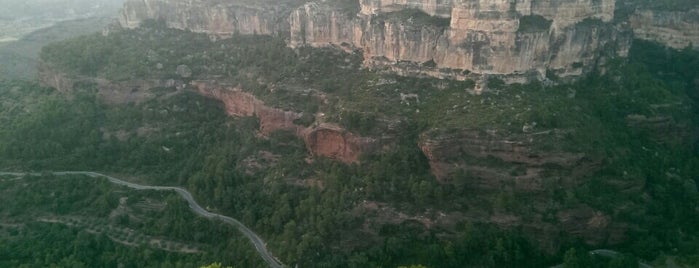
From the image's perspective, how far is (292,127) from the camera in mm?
Result: 54906

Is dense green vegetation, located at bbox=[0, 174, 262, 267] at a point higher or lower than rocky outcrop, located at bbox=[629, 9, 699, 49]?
lower

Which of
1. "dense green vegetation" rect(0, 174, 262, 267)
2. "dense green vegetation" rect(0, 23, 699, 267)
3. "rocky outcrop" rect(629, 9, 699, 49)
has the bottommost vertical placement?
"dense green vegetation" rect(0, 174, 262, 267)

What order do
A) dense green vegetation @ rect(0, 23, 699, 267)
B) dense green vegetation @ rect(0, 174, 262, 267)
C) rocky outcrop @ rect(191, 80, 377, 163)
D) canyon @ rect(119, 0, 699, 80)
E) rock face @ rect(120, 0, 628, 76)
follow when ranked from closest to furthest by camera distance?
dense green vegetation @ rect(0, 23, 699, 267), dense green vegetation @ rect(0, 174, 262, 267), rocky outcrop @ rect(191, 80, 377, 163), rock face @ rect(120, 0, 628, 76), canyon @ rect(119, 0, 699, 80)

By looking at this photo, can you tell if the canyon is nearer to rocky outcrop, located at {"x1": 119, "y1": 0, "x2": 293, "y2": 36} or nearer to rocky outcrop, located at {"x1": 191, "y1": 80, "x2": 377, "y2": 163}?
rocky outcrop, located at {"x1": 119, "y1": 0, "x2": 293, "y2": 36}

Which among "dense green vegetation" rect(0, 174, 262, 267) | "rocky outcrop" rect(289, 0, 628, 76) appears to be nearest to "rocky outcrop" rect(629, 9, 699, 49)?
"rocky outcrop" rect(289, 0, 628, 76)

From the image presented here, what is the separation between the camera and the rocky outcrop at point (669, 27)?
2559 inches

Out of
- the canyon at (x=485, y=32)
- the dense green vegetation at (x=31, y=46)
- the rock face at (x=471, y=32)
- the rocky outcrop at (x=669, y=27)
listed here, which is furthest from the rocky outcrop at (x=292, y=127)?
the dense green vegetation at (x=31, y=46)

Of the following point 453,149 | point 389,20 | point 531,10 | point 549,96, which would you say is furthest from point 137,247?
point 531,10

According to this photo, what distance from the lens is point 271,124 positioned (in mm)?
56156

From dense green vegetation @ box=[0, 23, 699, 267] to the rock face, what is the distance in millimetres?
2038

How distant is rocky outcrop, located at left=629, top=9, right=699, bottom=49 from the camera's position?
65.0m

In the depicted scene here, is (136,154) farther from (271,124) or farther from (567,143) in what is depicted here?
(567,143)

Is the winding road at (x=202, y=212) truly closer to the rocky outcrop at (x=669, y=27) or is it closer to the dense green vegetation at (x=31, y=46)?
the dense green vegetation at (x=31, y=46)

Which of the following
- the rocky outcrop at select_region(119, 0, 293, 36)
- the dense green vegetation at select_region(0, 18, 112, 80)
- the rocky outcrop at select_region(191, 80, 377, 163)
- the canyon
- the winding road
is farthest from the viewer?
the dense green vegetation at select_region(0, 18, 112, 80)
